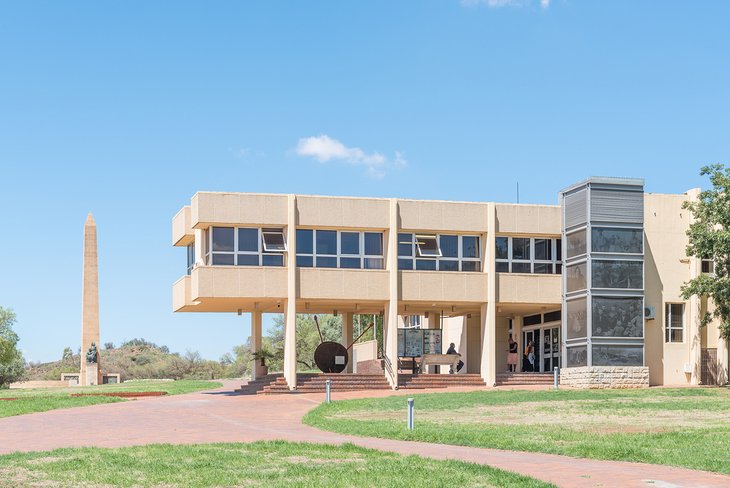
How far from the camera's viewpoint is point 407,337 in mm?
44688

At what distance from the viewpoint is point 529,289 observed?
131 ft

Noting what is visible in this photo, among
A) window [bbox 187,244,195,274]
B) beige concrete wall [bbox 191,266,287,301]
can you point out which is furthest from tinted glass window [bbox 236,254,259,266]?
window [bbox 187,244,195,274]

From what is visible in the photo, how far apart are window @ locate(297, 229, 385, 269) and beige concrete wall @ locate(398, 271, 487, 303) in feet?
3.99

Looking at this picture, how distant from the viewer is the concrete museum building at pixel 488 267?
1474 inches

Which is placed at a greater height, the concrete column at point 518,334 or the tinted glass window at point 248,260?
the tinted glass window at point 248,260

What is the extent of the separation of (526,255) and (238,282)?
11.0 m

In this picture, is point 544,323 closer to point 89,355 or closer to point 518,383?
point 518,383

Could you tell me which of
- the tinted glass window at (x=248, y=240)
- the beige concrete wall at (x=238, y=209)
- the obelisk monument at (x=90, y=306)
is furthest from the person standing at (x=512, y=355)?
the obelisk monument at (x=90, y=306)

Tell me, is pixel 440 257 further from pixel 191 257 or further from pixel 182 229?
pixel 182 229

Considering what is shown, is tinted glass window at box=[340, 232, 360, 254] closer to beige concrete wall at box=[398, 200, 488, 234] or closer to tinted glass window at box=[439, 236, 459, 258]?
beige concrete wall at box=[398, 200, 488, 234]

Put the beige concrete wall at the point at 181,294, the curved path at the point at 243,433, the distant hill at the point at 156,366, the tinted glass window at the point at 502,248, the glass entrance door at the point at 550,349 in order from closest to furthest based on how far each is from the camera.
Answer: the curved path at the point at 243,433, the beige concrete wall at the point at 181,294, the tinted glass window at the point at 502,248, the glass entrance door at the point at 550,349, the distant hill at the point at 156,366

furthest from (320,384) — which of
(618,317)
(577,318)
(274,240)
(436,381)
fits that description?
(618,317)

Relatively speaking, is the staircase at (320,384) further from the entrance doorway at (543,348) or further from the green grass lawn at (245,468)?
the green grass lawn at (245,468)

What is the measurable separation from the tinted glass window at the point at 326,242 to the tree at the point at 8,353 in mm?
32982
